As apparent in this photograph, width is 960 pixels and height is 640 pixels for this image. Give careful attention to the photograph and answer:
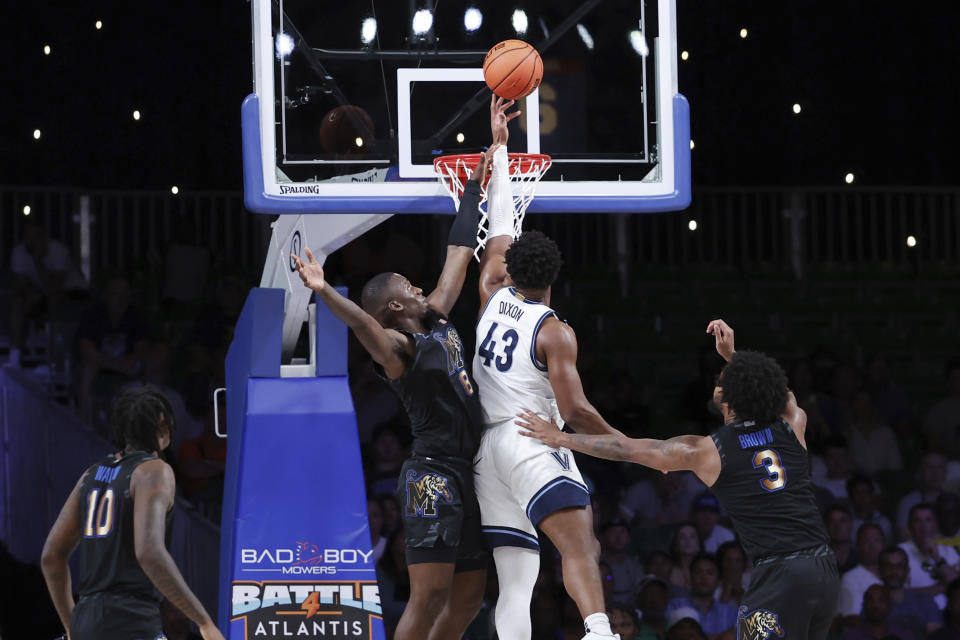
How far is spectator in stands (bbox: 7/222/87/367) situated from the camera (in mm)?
11398

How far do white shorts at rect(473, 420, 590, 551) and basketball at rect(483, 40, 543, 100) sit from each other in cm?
155

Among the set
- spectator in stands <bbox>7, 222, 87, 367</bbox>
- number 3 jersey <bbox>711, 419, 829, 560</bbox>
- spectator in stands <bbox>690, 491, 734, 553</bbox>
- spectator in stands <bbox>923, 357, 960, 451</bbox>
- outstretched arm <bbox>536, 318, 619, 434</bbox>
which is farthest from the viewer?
spectator in stands <bbox>7, 222, 87, 367</bbox>

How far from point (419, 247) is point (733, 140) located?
3.92 metres

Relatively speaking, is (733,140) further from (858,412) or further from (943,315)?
(858,412)

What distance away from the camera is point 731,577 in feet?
30.0

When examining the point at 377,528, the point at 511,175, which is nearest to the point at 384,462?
the point at 377,528

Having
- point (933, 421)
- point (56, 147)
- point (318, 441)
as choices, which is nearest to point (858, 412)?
point (933, 421)

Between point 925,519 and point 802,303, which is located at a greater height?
point 802,303

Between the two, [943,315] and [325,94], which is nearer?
[325,94]

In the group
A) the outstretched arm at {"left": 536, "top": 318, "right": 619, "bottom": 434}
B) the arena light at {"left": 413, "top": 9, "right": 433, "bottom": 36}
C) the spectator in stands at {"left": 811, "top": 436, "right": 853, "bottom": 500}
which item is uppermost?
the arena light at {"left": 413, "top": 9, "right": 433, "bottom": 36}

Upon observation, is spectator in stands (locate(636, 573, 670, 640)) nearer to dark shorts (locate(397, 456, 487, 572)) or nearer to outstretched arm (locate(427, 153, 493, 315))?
dark shorts (locate(397, 456, 487, 572))

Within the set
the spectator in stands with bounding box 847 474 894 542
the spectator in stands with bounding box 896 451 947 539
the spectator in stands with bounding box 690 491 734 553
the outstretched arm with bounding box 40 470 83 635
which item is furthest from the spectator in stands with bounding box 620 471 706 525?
the outstretched arm with bounding box 40 470 83 635

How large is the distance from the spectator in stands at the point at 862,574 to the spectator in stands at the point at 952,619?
0.47m

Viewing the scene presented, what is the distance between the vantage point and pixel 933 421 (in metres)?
11.3
